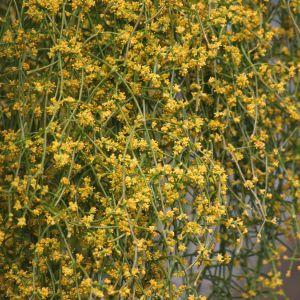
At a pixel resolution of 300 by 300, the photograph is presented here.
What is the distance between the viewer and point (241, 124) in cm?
138

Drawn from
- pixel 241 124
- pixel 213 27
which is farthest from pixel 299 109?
pixel 213 27

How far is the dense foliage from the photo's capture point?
112cm

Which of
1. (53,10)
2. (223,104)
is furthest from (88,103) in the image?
(223,104)

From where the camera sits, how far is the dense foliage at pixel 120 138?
1.12m

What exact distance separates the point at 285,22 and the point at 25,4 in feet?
2.07

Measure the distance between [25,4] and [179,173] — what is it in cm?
38

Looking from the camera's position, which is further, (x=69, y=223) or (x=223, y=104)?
(x=223, y=104)

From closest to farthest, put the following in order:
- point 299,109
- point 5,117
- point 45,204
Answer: point 45,204, point 5,117, point 299,109

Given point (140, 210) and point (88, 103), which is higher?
point (88, 103)

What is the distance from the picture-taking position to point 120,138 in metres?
1.17

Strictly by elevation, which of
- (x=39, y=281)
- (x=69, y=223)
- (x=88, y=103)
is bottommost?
(x=39, y=281)

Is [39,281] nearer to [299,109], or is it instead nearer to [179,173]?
[179,173]

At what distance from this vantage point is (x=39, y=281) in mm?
1168

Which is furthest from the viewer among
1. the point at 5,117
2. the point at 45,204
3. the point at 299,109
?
the point at 299,109
